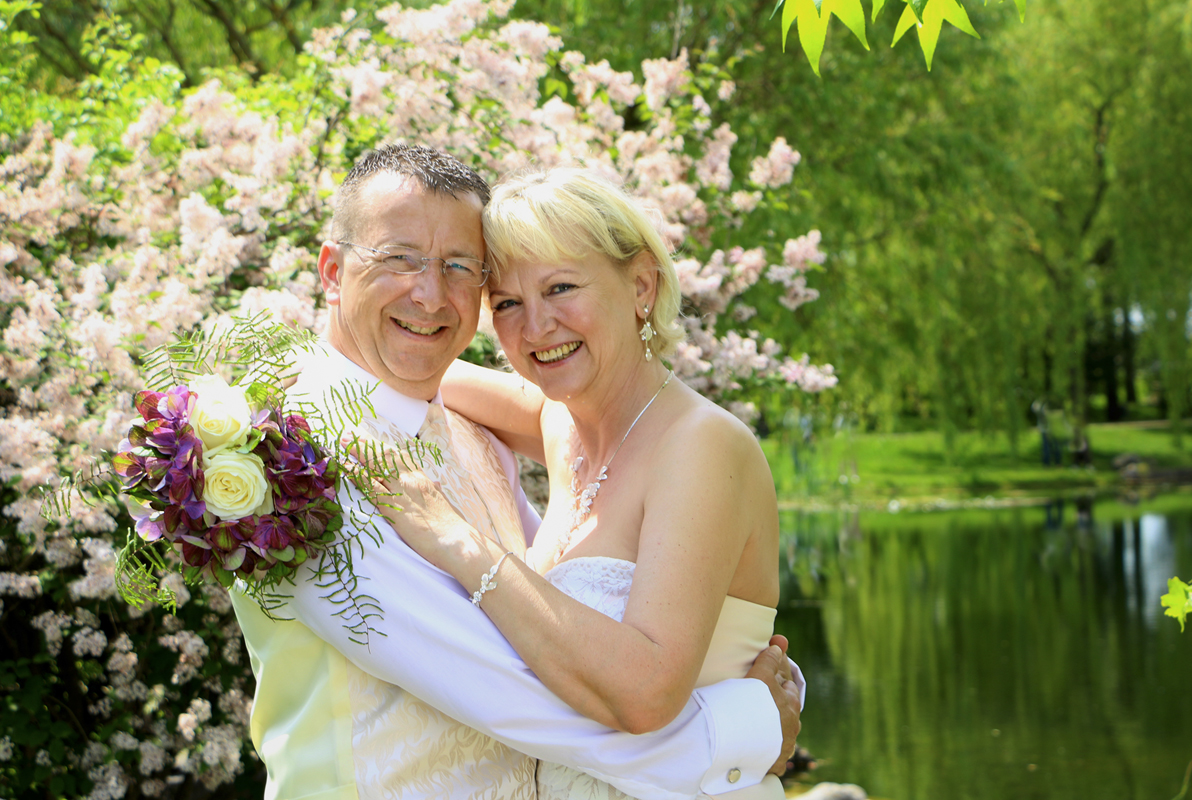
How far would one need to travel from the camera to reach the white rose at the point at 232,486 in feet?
5.81

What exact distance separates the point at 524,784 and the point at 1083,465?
76.4ft

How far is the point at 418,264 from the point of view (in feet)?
7.47

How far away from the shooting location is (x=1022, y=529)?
1697 cm

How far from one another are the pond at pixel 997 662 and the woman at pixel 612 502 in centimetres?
532

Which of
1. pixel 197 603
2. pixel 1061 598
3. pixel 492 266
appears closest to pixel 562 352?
pixel 492 266

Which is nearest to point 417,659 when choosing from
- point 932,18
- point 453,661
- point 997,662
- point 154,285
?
point 453,661

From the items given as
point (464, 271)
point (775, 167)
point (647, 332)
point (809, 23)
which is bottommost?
point (647, 332)

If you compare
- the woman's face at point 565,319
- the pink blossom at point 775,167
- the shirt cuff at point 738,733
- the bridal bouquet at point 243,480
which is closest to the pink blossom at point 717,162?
the pink blossom at point 775,167

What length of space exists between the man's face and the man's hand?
101 centimetres

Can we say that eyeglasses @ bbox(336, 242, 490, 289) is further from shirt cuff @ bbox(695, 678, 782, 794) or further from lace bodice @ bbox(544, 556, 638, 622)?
shirt cuff @ bbox(695, 678, 782, 794)

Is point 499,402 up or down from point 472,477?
up

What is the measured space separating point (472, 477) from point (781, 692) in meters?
0.89

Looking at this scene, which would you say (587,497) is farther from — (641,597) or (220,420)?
(220,420)

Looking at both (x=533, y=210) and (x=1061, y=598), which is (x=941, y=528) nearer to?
(x=1061, y=598)
